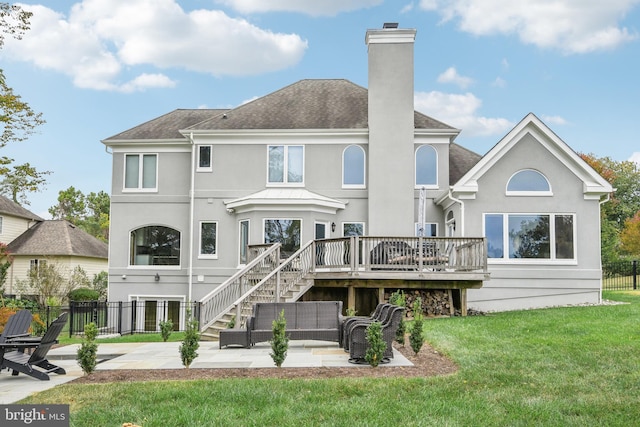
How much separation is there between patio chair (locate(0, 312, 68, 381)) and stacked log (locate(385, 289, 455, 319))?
34.8 ft

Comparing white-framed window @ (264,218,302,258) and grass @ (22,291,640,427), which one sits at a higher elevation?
white-framed window @ (264,218,302,258)

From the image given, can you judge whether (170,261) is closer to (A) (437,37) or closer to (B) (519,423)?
(A) (437,37)

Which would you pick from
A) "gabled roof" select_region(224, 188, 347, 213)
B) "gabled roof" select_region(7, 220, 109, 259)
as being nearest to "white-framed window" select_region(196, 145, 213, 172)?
"gabled roof" select_region(224, 188, 347, 213)

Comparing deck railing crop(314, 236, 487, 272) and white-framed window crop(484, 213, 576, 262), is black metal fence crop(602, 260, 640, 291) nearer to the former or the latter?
white-framed window crop(484, 213, 576, 262)

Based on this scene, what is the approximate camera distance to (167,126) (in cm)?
2566

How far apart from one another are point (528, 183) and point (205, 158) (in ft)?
40.9

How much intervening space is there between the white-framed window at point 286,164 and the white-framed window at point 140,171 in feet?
16.4

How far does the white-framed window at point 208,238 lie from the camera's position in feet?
77.5

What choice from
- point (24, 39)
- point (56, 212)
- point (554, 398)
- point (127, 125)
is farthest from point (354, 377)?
point (56, 212)

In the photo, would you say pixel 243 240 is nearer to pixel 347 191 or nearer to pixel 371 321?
pixel 347 191

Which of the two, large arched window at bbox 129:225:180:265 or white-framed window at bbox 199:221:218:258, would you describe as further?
large arched window at bbox 129:225:180:265

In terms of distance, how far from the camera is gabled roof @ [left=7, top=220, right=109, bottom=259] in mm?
36250

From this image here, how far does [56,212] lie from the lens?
62.2 m

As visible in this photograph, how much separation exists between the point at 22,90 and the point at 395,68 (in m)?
13.7
